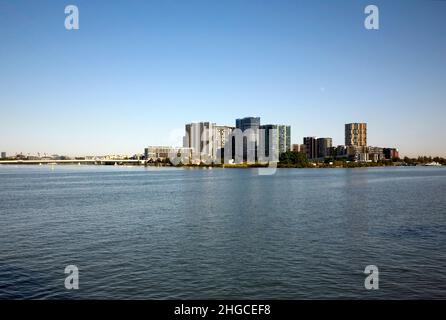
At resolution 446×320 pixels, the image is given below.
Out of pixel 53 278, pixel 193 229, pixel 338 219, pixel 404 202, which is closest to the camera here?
pixel 53 278

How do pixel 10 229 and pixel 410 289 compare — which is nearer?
pixel 410 289

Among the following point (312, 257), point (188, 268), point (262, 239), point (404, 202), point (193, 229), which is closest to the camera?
point (188, 268)

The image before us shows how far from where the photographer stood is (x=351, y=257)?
27.1 metres

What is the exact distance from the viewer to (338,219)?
42.7 meters

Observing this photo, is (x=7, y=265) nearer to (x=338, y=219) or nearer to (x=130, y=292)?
(x=130, y=292)

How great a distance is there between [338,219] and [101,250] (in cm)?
2522

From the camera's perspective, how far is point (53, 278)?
22.7m

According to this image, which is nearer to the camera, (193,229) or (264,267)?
(264,267)

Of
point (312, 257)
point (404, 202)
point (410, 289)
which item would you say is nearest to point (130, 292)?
point (312, 257)

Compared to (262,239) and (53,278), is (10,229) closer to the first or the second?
(53,278)

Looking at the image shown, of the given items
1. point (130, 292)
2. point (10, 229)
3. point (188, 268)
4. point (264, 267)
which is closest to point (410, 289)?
point (264, 267)

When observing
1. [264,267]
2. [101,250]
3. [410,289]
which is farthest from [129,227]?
[410,289]

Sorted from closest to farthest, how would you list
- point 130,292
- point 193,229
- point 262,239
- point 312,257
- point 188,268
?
point 130,292 → point 188,268 → point 312,257 → point 262,239 → point 193,229

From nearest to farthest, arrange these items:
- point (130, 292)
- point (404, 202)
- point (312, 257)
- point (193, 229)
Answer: point (130, 292) < point (312, 257) < point (193, 229) < point (404, 202)
